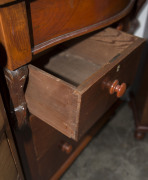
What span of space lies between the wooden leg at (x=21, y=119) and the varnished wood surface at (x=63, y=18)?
68 millimetres

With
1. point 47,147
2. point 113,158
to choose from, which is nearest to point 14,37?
point 47,147

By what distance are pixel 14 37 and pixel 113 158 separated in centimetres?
85

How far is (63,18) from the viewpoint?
1.54ft

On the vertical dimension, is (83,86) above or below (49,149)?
above

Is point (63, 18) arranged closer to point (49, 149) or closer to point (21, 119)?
point (21, 119)

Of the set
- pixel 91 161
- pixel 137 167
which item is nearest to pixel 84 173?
pixel 91 161

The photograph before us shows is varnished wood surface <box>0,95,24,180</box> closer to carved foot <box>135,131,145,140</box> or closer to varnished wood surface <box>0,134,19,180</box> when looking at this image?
varnished wood surface <box>0,134,19,180</box>

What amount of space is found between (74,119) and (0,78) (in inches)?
7.2

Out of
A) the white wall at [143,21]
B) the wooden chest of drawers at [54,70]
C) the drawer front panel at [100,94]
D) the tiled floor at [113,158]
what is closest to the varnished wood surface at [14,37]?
the wooden chest of drawers at [54,70]

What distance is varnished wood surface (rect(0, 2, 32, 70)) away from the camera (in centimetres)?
35

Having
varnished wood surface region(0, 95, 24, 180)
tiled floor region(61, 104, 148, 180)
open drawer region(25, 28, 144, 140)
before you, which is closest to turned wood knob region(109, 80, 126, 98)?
open drawer region(25, 28, 144, 140)

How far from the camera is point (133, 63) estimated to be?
61cm

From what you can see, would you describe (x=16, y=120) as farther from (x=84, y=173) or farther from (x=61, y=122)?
(x=84, y=173)

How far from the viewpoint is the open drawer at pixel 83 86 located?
1.40ft
